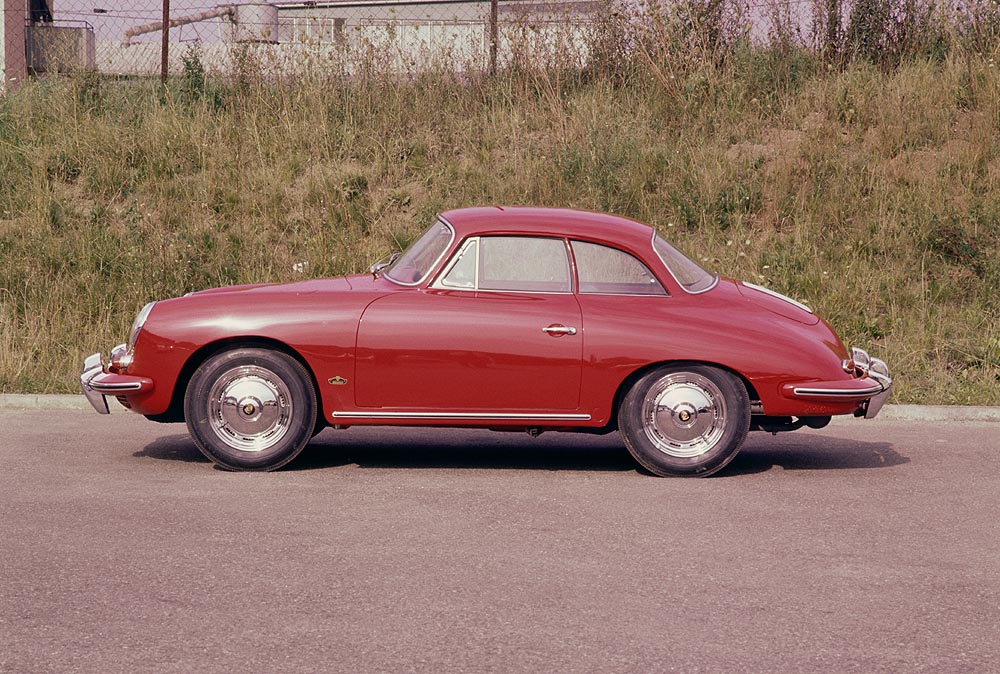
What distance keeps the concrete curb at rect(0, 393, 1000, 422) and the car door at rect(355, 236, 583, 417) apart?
325 cm

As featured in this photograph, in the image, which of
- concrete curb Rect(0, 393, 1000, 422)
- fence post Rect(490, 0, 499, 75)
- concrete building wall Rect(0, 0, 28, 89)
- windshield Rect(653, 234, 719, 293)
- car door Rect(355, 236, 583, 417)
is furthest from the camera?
concrete building wall Rect(0, 0, 28, 89)

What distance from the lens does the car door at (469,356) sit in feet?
24.7

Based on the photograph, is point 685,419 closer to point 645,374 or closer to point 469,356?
point 645,374

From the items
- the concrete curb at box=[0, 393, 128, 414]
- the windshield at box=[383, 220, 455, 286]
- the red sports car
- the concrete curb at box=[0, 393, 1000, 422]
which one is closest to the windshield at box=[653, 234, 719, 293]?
the red sports car

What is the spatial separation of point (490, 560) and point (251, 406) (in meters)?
2.31

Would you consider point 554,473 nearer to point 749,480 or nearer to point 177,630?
point 749,480

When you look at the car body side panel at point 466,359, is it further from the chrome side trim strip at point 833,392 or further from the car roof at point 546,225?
the chrome side trim strip at point 833,392

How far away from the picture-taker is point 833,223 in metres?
14.2

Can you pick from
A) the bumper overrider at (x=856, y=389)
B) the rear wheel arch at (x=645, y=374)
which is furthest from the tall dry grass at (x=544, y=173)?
the rear wheel arch at (x=645, y=374)

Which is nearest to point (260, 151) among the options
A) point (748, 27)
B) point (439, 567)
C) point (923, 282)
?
point (748, 27)

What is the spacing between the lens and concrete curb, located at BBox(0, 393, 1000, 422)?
9906mm

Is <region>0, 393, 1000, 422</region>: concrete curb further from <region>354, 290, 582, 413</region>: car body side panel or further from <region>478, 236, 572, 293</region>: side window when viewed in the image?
<region>478, 236, 572, 293</region>: side window

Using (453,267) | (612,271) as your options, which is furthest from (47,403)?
(612,271)

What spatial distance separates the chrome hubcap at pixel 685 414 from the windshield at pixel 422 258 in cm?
146
